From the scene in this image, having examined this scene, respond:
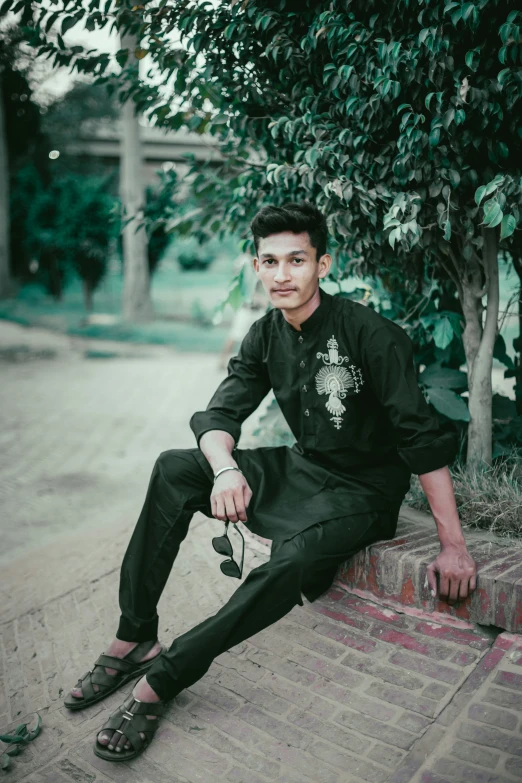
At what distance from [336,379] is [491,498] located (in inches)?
38.4

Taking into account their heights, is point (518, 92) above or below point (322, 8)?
below

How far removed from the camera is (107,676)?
8.41 ft

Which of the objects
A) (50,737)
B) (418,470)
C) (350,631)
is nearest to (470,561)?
(418,470)

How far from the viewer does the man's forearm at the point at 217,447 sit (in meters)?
2.62

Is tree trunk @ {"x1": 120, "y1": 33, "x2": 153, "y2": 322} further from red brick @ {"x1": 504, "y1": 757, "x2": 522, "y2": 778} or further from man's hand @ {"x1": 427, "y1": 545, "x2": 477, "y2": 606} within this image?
red brick @ {"x1": 504, "y1": 757, "x2": 522, "y2": 778}

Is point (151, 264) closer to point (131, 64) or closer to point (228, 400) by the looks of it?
point (131, 64)

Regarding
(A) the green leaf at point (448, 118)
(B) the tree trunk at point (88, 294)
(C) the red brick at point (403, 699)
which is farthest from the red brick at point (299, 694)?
(B) the tree trunk at point (88, 294)

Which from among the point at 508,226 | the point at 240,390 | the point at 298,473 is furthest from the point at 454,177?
the point at 298,473

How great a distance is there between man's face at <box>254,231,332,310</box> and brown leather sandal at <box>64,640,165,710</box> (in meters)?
1.43

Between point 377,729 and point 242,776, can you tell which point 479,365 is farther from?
→ point 242,776

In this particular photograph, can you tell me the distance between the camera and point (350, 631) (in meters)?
2.69

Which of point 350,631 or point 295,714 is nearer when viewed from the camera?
point 295,714

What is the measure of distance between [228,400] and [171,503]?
0.53 metres

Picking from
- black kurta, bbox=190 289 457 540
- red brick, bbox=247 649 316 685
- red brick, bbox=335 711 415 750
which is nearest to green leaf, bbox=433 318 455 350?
black kurta, bbox=190 289 457 540
